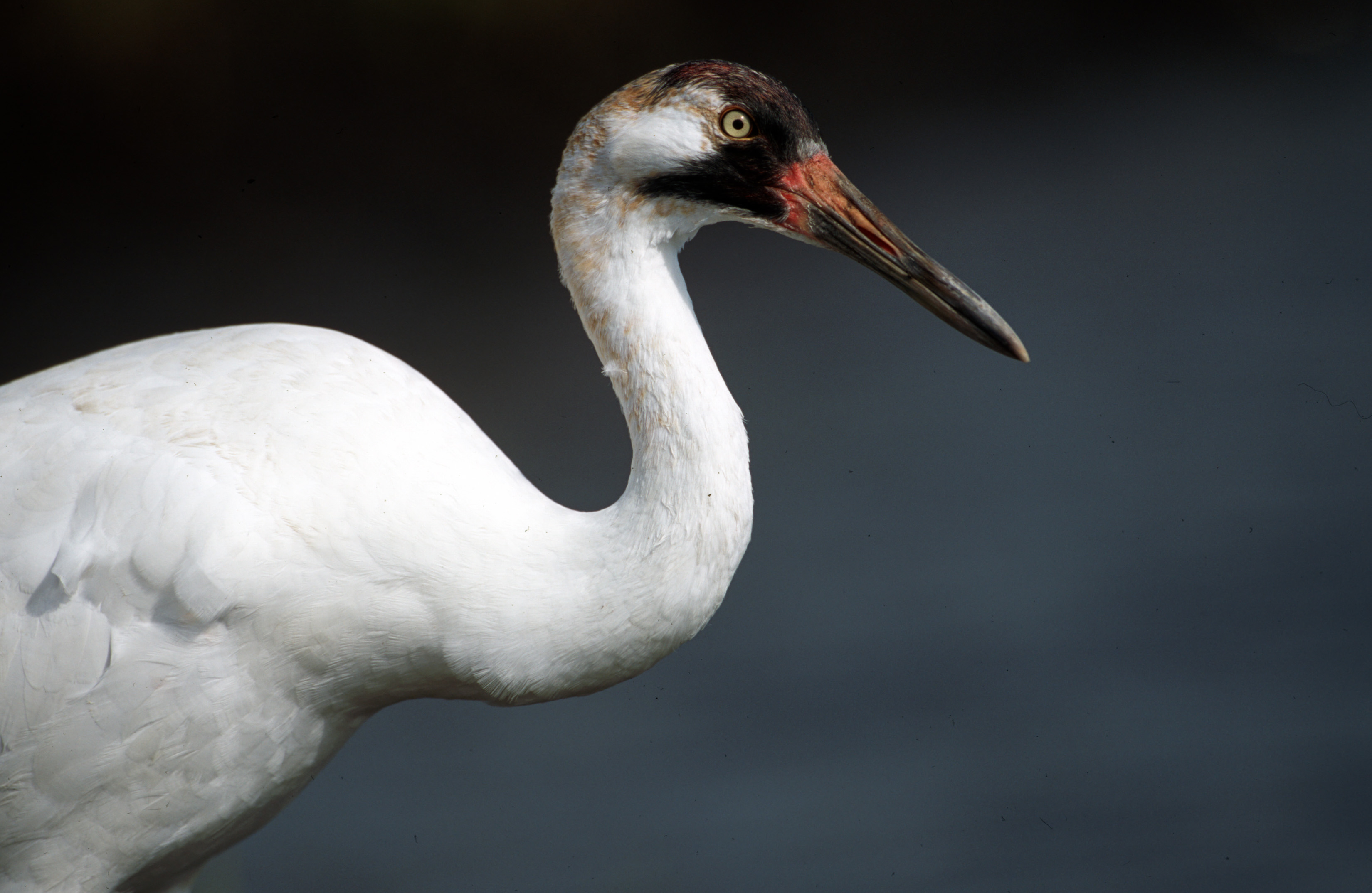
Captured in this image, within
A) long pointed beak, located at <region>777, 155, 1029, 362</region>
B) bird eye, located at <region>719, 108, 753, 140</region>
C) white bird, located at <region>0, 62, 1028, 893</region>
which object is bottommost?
white bird, located at <region>0, 62, 1028, 893</region>

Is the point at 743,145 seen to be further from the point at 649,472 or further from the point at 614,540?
the point at 614,540

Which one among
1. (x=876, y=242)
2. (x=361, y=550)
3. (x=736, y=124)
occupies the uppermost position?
(x=736, y=124)

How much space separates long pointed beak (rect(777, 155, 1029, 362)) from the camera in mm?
1712

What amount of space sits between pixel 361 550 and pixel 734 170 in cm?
74

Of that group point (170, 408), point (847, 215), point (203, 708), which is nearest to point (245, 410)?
point (170, 408)

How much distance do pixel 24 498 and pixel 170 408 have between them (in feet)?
0.78

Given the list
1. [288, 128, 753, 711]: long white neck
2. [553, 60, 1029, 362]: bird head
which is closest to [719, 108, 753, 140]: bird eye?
[553, 60, 1029, 362]: bird head

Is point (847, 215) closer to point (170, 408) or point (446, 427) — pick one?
point (446, 427)

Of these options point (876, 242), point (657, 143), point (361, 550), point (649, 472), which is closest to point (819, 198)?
point (876, 242)

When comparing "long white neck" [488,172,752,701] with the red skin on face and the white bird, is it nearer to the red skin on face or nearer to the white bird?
the white bird

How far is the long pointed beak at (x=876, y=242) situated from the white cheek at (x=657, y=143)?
16 centimetres

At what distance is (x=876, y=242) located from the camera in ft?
5.73

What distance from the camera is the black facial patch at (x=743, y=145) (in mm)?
1641

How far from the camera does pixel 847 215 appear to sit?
1734 mm
